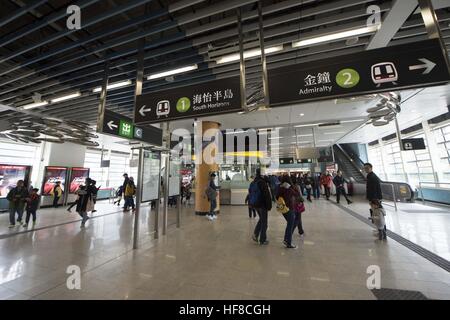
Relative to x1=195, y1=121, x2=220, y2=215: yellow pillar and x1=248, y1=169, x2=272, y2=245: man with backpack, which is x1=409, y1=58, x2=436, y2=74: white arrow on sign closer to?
x1=248, y1=169, x2=272, y2=245: man with backpack

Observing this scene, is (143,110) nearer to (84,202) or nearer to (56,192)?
(84,202)

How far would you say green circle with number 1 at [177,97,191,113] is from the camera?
2.79 metres

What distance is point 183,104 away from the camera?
9.27ft

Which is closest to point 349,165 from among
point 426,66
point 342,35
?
point 342,35

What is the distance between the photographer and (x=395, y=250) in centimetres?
360

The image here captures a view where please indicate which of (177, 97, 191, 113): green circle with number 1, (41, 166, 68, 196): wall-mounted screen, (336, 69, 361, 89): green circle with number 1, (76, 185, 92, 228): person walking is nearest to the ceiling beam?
(336, 69, 361, 89): green circle with number 1

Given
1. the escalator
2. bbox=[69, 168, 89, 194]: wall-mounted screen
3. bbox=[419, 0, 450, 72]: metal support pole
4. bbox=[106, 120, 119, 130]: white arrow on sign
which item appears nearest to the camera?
bbox=[419, 0, 450, 72]: metal support pole

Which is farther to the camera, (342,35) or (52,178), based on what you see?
(52,178)

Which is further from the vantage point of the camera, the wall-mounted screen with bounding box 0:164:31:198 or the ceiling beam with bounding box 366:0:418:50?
the wall-mounted screen with bounding box 0:164:31:198

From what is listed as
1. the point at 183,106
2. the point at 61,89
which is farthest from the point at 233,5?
the point at 61,89

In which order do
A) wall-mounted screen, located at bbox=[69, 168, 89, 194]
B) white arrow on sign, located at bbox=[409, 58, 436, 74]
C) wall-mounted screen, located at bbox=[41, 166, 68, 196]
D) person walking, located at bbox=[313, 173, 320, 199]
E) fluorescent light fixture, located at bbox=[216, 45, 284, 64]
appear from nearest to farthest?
white arrow on sign, located at bbox=[409, 58, 436, 74] → fluorescent light fixture, located at bbox=[216, 45, 284, 64] → wall-mounted screen, located at bbox=[41, 166, 68, 196] → wall-mounted screen, located at bbox=[69, 168, 89, 194] → person walking, located at bbox=[313, 173, 320, 199]

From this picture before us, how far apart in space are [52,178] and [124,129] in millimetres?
9549

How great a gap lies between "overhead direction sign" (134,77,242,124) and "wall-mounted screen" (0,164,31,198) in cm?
999
